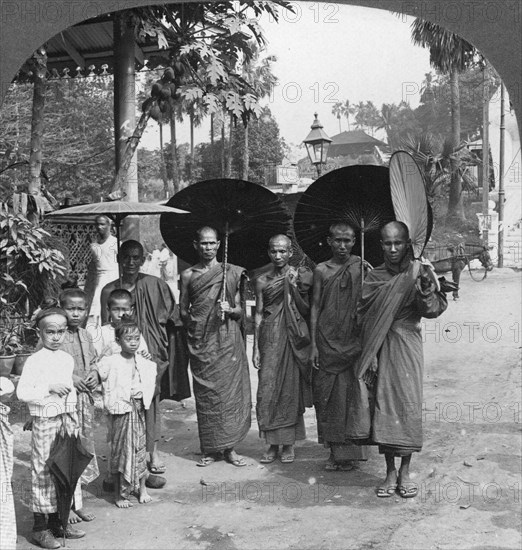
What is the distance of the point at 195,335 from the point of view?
555 cm

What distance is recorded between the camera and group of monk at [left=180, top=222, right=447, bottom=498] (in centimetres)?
475

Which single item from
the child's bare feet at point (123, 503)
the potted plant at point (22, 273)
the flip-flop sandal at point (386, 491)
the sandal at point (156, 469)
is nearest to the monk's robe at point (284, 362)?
the sandal at point (156, 469)

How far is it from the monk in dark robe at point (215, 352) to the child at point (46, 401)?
5.23ft

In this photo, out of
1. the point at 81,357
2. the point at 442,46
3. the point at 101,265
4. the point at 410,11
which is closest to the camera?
the point at 410,11

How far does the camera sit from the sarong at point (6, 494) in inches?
143

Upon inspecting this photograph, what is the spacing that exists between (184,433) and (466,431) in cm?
252

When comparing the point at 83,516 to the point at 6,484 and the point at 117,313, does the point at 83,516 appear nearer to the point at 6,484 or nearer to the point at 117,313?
the point at 6,484

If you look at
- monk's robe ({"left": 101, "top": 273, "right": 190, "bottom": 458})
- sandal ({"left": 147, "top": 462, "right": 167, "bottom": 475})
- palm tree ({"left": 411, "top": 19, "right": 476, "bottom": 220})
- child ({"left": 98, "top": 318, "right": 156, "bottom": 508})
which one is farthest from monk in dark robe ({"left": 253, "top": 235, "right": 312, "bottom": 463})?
palm tree ({"left": 411, "top": 19, "right": 476, "bottom": 220})

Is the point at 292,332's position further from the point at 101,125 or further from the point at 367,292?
the point at 101,125

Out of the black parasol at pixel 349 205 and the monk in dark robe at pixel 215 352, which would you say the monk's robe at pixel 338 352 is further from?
the monk in dark robe at pixel 215 352

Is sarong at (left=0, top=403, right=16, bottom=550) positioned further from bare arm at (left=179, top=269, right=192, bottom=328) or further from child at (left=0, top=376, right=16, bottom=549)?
bare arm at (left=179, top=269, right=192, bottom=328)

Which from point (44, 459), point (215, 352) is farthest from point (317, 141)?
point (44, 459)

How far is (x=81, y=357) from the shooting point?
15.2 feet

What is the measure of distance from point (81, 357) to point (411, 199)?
7.98 feet
